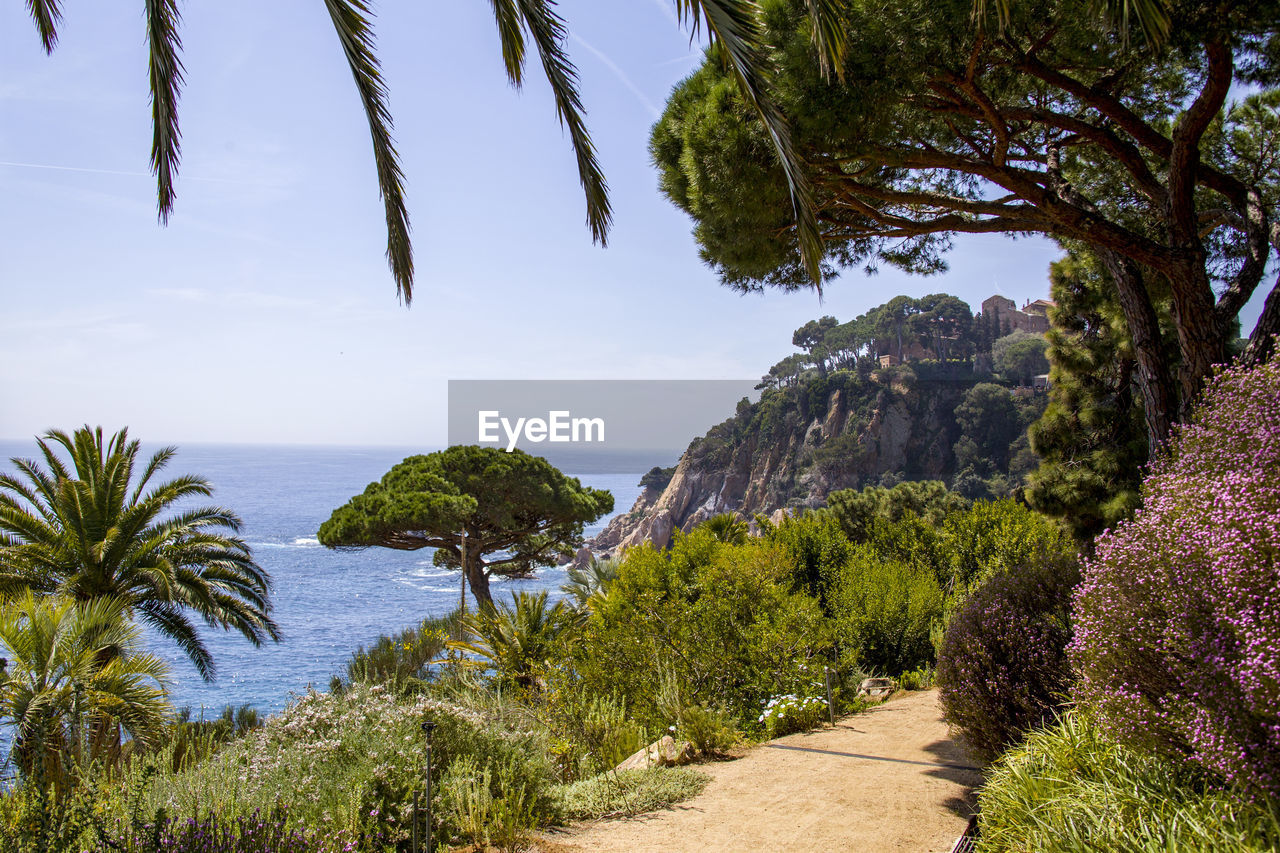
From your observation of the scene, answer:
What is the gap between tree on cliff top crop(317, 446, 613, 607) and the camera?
19.4m

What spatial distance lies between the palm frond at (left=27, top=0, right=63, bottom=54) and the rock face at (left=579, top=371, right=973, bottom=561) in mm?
45961

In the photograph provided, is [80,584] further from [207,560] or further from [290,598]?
[290,598]

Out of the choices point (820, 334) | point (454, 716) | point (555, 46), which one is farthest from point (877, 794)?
point (820, 334)

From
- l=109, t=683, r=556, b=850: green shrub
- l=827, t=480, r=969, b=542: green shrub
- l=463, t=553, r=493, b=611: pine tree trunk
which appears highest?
l=109, t=683, r=556, b=850: green shrub

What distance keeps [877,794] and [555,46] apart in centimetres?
476

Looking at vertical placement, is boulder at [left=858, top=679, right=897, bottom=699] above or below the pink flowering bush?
below

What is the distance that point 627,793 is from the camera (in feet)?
15.7

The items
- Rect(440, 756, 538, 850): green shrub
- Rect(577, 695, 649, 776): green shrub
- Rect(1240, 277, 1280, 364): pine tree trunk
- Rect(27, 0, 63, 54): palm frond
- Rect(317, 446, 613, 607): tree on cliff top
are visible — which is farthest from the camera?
Rect(317, 446, 613, 607): tree on cliff top

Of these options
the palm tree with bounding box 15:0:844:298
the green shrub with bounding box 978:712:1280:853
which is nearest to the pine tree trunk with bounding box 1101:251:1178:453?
the green shrub with bounding box 978:712:1280:853

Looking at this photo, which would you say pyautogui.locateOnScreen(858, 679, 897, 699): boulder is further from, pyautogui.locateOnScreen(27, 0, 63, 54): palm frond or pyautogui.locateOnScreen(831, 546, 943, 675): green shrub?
pyautogui.locateOnScreen(27, 0, 63, 54): palm frond

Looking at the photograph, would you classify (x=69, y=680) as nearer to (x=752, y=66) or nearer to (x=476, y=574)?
(x=752, y=66)

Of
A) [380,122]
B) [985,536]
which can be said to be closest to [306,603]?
[985,536]

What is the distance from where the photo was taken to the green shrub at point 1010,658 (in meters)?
4.51

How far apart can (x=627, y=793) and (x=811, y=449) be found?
183 feet
